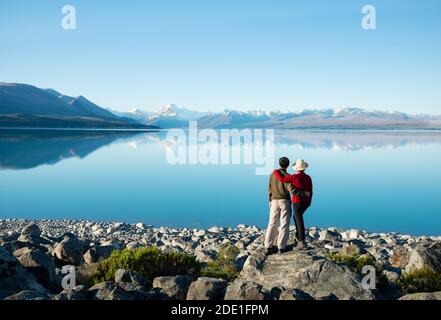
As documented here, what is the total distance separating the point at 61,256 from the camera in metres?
12.4

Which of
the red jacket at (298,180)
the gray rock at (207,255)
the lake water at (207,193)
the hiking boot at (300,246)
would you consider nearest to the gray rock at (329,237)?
the gray rock at (207,255)

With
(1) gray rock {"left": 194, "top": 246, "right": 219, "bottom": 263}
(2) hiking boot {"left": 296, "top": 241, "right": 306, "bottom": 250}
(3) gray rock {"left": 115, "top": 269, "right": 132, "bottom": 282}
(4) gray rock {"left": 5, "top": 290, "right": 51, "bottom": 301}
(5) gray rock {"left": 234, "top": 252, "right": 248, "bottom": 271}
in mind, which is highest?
(4) gray rock {"left": 5, "top": 290, "right": 51, "bottom": 301}

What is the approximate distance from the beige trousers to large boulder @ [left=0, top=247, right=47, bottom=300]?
16.0ft

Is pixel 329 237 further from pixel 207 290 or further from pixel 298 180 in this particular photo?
pixel 207 290

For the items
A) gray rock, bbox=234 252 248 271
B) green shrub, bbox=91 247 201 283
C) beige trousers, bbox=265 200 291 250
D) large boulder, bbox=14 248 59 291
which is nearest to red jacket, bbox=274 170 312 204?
beige trousers, bbox=265 200 291 250

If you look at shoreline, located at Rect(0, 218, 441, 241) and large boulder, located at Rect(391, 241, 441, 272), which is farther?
shoreline, located at Rect(0, 218, 441, 241)

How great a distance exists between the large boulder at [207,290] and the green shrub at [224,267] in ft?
8.81

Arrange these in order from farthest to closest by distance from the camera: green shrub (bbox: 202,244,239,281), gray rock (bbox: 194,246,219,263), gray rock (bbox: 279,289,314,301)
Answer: gray rock (bbox: 194,246,219,263) → green shrub (bbox: 202,244,239,281) → gray rock (bbox: 279,289,314,301)

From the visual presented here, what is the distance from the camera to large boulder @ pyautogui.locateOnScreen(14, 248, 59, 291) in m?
9.53

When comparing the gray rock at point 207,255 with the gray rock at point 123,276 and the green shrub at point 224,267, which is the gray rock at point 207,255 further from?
the gray rock at point 123,276

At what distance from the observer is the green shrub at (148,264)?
10297 millimetres

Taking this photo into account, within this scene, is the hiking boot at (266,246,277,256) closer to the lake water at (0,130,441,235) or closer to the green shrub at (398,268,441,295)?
the green shrub at (398,268,441,295)
